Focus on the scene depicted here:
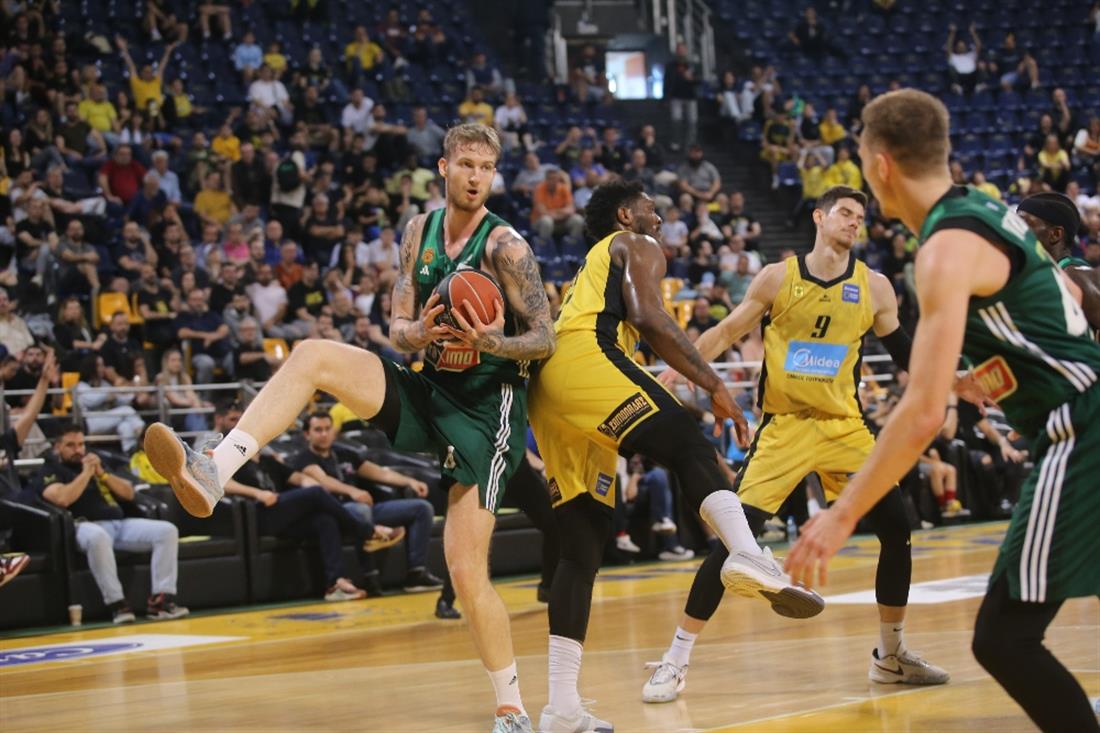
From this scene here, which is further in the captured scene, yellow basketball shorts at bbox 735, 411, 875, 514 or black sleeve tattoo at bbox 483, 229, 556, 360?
yellow basketball shorts at bbox 735, 411, 875, 514

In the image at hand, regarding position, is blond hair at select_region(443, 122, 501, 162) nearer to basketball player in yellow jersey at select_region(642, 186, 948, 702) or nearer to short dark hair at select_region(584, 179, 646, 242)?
short dark hair at select_region(584, 179, 646, 242)

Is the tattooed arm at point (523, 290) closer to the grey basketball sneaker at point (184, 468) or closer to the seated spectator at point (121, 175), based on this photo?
the grey basketball sneaker at point (184, 468)

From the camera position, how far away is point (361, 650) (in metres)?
7.69

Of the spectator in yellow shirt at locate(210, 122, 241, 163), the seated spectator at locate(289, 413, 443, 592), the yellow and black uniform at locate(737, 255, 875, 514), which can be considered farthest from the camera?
the spectator in yellow shirt at locate(210, 122, 241, 163)

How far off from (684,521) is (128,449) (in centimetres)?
475

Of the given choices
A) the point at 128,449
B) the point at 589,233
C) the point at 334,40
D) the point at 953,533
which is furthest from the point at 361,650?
the point at 334,40

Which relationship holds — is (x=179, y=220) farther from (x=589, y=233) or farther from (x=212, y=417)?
(x=589, y=233)

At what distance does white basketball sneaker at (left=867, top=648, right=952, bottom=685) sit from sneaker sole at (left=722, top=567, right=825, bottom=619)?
959 millimetres

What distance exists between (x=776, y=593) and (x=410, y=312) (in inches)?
62.8

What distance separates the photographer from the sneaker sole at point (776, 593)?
4805 millimetres

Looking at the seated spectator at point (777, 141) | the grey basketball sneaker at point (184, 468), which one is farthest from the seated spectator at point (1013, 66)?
the grey basketball sneaker at point (184, 468)

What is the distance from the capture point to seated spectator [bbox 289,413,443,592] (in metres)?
10.7

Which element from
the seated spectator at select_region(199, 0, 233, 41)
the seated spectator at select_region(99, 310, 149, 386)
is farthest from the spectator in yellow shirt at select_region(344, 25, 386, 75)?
the seated spectator at select_region(99, 310, 149, 386)

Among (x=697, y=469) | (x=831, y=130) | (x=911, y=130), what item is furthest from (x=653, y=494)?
(x=831, y=130)
